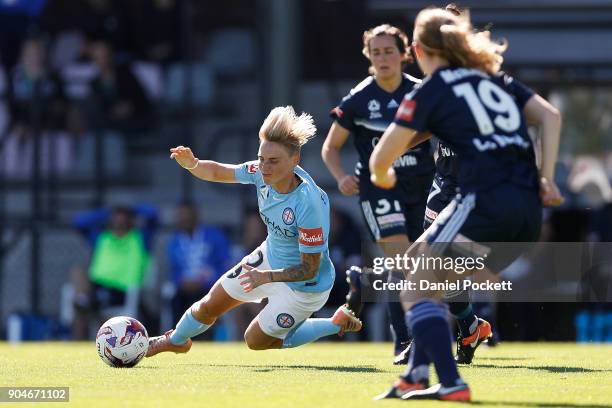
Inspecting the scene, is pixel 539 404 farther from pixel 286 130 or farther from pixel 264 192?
pixel 264 192

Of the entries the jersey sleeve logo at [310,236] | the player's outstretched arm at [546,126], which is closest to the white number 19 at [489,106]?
the player's outstretched arm at [546,126]

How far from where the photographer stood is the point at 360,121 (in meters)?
9.33

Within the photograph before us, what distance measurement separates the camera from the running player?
771 cm

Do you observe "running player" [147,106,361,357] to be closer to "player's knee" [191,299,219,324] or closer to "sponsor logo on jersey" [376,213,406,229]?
"player's knee" [191,299,219,324]

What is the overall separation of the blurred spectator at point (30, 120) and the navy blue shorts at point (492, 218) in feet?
36.0

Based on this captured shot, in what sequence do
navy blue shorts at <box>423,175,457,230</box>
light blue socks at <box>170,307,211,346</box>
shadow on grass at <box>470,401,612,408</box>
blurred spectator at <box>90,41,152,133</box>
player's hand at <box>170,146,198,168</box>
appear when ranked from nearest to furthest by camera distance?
shadow on grass at <box>470,401,612,408</box>
player's hand at <box>170,146,198,168</box>
navy blue shorts at <box>423,175,457,230</box>
light blue socks at <box>170,307,211,346</box>
blurred spectator at <box>90,41,152,133</box>

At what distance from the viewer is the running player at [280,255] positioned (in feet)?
25.3

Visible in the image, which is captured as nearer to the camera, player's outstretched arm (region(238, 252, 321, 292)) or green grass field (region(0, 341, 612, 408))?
green grass field (region(0, 341, 612, 408))

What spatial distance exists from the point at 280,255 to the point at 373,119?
4.84 feet

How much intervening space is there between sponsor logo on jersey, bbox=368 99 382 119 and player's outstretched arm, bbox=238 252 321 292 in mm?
1651

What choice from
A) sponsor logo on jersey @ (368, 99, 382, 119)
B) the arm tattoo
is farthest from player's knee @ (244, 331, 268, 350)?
sponsor logo on jersey @ (368, 99, 382, 119)

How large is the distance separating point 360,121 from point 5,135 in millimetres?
8250

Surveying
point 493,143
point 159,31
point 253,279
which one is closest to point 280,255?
point 253,279

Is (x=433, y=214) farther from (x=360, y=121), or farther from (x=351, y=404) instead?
(x=351, y=404)
